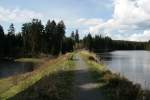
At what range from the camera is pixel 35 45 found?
390ft

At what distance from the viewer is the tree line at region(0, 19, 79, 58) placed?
115 m

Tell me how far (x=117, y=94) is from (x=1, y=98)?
6.59 meters

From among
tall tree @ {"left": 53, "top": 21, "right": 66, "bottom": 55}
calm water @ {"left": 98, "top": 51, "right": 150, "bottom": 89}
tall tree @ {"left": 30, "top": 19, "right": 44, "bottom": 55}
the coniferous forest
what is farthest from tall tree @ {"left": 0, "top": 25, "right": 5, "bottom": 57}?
calm water @ {"left": 98, "top": 51, "right": 150, "bottom": 89}

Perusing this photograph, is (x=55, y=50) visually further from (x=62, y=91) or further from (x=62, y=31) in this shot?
(x=62, y=91)

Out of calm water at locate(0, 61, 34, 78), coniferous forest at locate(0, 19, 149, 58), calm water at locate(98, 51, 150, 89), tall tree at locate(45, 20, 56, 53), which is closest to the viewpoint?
calm water at locate(98, 51, 150, 89)

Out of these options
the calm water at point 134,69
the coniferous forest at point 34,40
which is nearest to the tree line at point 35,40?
the coniferous forest at point 34,40

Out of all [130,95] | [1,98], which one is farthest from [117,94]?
[1,98]

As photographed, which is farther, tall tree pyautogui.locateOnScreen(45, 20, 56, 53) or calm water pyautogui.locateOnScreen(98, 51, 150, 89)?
tall tree pyautogui.locateOnScreen(45, 20, 56, 53)

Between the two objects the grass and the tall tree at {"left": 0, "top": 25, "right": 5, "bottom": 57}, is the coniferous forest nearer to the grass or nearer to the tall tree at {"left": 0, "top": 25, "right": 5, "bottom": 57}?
the tall tree at {"left": 0, "top": 25, "right": 5, "bottom": 57}

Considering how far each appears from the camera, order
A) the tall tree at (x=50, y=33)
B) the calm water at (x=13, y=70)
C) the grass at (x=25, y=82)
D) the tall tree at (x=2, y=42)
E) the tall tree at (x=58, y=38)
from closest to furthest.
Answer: the grass at (x=25, y=82), the calm water at (x=13, y=70), the tall tree at (x=2, y=42), the tall tree at (x=50, y=33), the tall tree at (x=58, y=38)

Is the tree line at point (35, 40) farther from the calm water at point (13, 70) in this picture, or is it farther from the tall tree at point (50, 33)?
the calm water at point (13, 70)

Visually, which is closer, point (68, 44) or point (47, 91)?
point (47, 91)

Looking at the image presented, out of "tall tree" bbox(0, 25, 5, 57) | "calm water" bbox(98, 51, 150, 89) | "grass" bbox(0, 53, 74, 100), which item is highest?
"tall tree" bbox(0, 25, 5, 57)

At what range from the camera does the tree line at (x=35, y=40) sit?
115188mm
